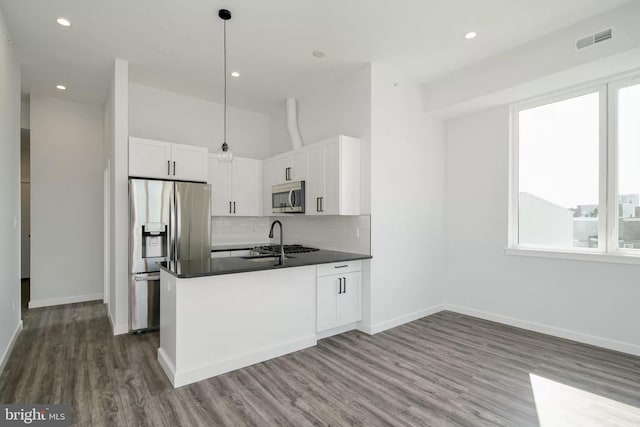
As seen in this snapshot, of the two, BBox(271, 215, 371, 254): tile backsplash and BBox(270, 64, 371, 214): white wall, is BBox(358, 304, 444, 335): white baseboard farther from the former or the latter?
BBox(270, 64, 371, 214): white wall

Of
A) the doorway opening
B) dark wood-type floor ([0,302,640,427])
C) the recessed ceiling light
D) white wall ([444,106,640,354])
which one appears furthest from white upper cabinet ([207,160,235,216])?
the doorway opening

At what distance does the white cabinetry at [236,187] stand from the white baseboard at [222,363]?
2435 mm

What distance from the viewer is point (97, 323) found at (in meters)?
4.32

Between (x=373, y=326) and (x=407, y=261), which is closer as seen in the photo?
(x=373, y=326)

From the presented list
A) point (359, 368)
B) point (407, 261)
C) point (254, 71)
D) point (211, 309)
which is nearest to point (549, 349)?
point (407, 261)

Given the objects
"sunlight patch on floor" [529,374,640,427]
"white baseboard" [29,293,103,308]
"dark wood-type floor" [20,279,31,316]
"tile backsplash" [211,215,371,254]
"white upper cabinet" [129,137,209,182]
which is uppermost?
"white upper cabinet" [129,137,209,182]

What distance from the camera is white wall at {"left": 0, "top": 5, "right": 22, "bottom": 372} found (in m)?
3.04

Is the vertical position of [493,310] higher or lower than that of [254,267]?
lower

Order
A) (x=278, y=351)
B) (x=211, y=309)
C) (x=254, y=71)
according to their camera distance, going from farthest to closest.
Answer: (x=254, y=71) < (x=278, y=351) < (x=211, y=309)

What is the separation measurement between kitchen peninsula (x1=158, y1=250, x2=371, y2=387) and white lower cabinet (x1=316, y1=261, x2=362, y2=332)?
0.4 inches

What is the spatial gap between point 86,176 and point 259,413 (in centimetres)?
511

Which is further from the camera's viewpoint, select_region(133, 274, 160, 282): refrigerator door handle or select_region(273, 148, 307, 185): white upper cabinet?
select_region(273, 148, 307, 185): white upper cabinet

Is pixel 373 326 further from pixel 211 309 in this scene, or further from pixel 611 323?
pixel 611 323

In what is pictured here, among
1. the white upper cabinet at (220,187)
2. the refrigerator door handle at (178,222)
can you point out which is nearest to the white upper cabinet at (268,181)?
the white upper cabinet at (220,187)
